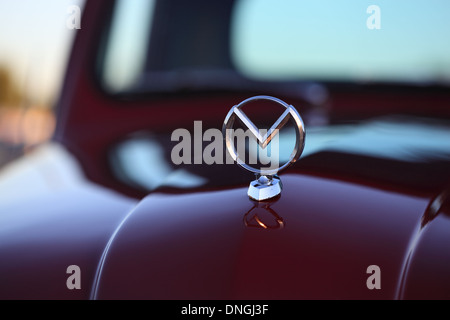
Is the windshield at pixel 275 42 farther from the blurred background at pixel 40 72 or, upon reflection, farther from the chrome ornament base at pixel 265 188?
the chrome ornament base at pixel 265 188

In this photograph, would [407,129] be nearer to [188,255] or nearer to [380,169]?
[380,169]

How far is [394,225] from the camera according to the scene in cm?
89

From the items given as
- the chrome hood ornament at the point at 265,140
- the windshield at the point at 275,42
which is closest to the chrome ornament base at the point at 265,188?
the chrome hood ornament at the point at 265,140

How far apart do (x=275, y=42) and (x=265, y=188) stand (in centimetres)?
112

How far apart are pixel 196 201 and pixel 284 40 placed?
1.09 metres

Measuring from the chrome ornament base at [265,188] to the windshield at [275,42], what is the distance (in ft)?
2.92

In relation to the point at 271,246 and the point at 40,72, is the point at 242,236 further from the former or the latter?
the point at 40,72

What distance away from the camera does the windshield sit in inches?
65.6

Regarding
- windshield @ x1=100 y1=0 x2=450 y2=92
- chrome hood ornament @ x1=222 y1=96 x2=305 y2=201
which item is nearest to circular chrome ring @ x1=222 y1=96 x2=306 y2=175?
chrome hood ornament @ x1=222 y1=96 x2=305 y2=201

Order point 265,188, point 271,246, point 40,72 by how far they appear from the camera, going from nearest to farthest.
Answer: point 271,246
point 265,188
point 40,72

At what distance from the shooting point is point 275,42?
1.98 m

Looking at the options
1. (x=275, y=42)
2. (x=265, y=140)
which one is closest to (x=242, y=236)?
(x=265, y=140)

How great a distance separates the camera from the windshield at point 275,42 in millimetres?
1666
